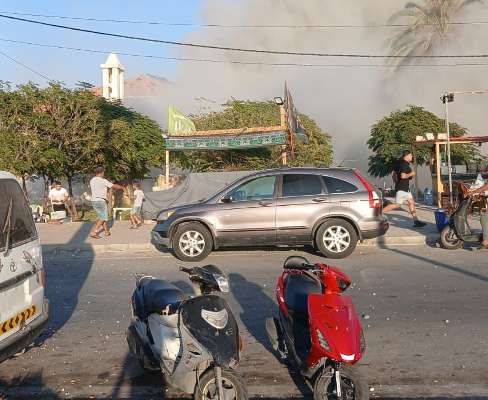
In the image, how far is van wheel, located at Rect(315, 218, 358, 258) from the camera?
37.5ft

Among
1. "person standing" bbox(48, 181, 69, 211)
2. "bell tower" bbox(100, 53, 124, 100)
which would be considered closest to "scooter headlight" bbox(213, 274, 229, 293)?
"person standing" bbox(48, 181, 69, 211)

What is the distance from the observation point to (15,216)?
5262mm

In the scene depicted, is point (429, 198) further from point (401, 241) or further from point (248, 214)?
point (248, 214)

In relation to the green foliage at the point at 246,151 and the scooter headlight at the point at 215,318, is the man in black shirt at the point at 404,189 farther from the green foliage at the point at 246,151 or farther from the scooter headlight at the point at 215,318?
the scooter headlight at the point at 215,318

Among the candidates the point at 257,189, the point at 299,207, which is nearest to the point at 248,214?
the point at 257,189

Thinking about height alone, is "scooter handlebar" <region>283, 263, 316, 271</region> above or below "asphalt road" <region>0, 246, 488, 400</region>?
above

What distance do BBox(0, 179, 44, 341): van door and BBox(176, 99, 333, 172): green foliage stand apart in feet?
56.7

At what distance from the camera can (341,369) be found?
442 cm

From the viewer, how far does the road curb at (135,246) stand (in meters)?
13.4

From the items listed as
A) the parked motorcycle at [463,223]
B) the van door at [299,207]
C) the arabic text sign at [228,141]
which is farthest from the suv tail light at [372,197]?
the arabic text sign at [228,141]

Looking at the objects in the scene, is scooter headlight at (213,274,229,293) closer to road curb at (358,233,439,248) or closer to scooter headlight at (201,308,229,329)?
scooter headlight at (201,308,229,329)

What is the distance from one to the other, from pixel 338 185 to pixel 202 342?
761cm

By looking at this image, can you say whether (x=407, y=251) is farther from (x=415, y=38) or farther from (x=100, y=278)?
(x=415, y=38)

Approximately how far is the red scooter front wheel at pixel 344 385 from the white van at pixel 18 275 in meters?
2.37
